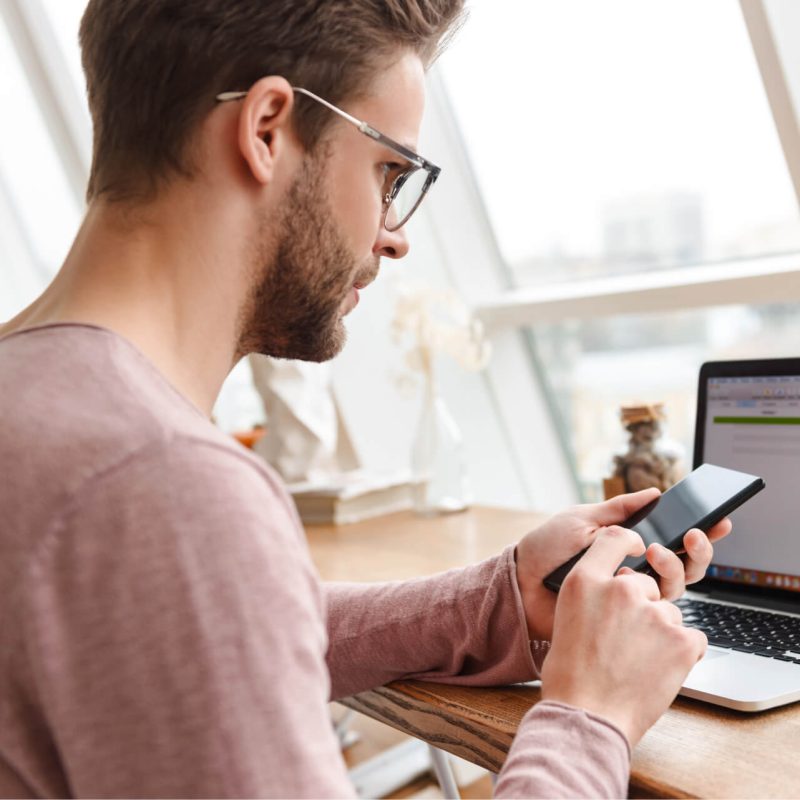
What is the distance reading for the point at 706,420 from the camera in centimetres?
122

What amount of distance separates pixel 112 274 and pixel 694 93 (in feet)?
4.96

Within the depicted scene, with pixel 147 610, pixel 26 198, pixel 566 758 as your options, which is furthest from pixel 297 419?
pixel 26 198

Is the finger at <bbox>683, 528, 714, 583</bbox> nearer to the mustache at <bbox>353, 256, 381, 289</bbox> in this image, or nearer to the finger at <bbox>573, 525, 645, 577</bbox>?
the finger at <bbox>573, 525, 645, 577</bbox>

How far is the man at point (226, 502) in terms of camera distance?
0.52m

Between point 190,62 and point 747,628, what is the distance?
0.78 m

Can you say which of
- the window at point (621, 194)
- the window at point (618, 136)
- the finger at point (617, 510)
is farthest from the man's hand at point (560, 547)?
the window at point (618, 136)

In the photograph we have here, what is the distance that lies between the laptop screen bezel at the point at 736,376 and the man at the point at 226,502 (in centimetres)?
26

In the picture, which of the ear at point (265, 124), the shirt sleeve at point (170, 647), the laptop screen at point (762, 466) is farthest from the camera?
the laptop screen at point (762, 466)

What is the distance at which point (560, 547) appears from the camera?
93cm

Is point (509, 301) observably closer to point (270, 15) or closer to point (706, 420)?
point (706, 420)

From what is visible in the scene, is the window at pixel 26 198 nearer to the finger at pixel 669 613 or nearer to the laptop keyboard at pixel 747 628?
the laptop keyboard at pixel 747 628

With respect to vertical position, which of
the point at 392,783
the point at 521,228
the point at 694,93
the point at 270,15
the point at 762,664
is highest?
the point at 270,15

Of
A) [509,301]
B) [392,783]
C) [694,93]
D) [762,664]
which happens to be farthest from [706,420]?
[392,783]

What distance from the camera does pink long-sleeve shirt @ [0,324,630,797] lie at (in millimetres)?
517
